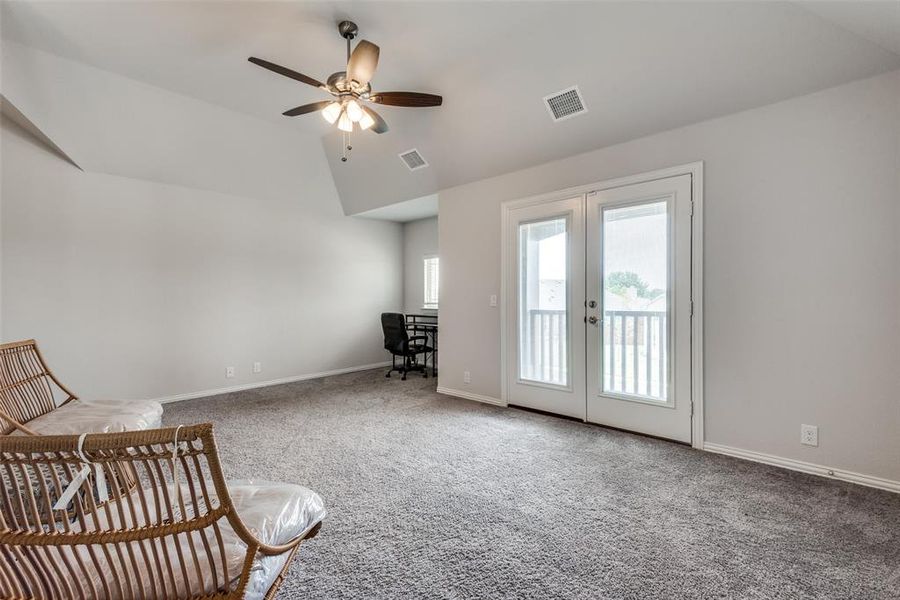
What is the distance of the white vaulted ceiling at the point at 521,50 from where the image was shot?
2.28 metres

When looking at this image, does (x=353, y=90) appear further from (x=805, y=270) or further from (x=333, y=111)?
(x=805, y=270)

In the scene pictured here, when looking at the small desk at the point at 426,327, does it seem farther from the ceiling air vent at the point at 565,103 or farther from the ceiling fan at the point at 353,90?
the ceiling air vent at the point at 565,103

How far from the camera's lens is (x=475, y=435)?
3227 millimetres

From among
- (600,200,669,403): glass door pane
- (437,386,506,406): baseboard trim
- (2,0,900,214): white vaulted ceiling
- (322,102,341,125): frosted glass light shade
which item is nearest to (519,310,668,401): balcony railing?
(600,200,669,403): glass door pane

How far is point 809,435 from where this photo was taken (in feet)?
8.23

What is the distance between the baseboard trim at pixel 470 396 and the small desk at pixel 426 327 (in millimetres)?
1001

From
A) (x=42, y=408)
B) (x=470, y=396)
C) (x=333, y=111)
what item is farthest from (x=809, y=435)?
(x=42, y=408)

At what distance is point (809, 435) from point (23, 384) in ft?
15.4

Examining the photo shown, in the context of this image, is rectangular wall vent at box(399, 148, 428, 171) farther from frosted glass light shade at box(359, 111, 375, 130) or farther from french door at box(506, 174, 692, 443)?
frosted glass light shade at box(359, 111, 375, 130)

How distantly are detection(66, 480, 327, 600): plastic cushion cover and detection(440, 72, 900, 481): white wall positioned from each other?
2848mm

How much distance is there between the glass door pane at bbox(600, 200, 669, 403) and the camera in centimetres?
308

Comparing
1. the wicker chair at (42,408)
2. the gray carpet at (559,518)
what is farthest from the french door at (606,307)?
the wicker chair at (42,408)

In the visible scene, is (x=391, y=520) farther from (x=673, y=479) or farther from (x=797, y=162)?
(x=797, y=162)

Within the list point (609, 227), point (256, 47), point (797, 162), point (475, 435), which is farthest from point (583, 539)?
point (256, 47)
